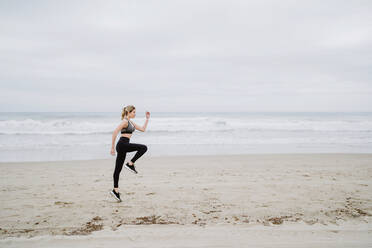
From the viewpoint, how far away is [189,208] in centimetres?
482

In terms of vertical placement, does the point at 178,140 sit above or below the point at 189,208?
above

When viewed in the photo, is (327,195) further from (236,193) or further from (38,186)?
(38,186)

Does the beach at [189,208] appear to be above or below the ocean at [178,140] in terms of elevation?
below

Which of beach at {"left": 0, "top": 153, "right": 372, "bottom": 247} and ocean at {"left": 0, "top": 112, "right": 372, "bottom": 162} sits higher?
ocean at {"left": 0, "top": 112, "right": 372, "bottom": 162}

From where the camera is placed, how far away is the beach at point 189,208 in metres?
3.65

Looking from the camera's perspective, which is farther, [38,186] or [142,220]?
[38,186]

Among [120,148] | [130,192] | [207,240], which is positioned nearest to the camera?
[207,240]

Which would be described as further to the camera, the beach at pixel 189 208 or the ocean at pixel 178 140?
the ocean at pixel 178 140

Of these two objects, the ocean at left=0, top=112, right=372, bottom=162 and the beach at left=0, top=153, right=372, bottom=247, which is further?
the ocean at left=0, top=112, right=372, bottom=162

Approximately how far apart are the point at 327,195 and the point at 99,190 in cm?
546

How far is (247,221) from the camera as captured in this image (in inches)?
165

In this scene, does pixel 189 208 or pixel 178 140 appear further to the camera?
pixel 178 140

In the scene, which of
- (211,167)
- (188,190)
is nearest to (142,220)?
(188,190)

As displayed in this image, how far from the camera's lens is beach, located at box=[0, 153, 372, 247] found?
3.65 m
